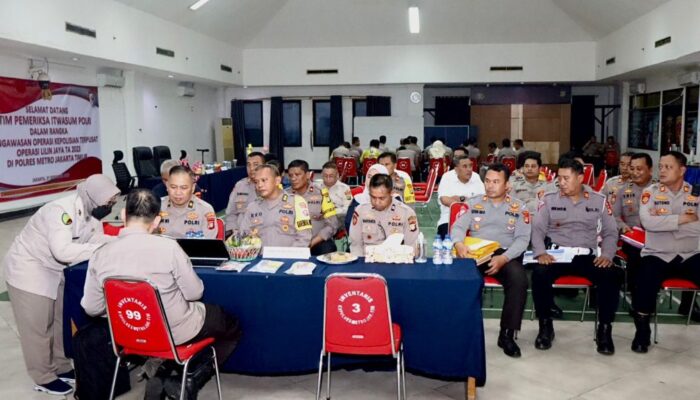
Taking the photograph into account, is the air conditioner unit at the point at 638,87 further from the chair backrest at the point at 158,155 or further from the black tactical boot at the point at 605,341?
the black tactical boot at the point at 605,341

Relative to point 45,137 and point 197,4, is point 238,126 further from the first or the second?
point 45,137

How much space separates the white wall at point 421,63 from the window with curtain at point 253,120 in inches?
44.9

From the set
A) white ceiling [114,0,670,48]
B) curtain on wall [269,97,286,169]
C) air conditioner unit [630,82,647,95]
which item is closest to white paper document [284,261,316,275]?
white ceiling [114,0,670,48]

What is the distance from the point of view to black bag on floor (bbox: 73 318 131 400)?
314cm

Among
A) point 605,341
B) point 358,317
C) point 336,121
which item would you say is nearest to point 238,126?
point 336,121

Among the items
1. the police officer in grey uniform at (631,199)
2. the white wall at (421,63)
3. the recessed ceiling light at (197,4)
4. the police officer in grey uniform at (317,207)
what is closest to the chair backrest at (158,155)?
the recessed ceiling light at (197,4)

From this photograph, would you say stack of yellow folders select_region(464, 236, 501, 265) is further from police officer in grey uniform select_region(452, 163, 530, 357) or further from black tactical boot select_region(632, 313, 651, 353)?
black tactical boot select_region(632, 313, 651, 353)

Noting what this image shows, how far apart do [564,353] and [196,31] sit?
1232cm

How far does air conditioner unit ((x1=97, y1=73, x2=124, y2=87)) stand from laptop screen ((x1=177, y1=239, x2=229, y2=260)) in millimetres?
9772

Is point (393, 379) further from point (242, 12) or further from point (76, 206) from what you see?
point (242, 12)

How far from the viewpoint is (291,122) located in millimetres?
18594

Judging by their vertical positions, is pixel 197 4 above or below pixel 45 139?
above

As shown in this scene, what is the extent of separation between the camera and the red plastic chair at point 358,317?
2.80 m

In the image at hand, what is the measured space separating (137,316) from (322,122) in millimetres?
15914
